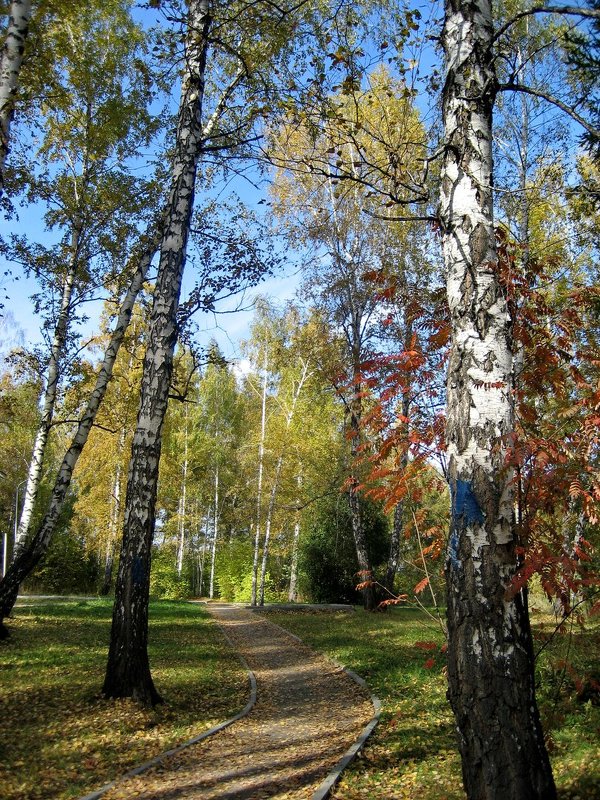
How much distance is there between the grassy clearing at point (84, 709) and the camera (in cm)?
436

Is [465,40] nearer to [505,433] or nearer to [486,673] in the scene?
[505,433]

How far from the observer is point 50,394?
11086mm

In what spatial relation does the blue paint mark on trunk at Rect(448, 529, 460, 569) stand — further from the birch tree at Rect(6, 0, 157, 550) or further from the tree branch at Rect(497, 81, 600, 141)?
the birch tree at Rect(6, 0, 157, 550)

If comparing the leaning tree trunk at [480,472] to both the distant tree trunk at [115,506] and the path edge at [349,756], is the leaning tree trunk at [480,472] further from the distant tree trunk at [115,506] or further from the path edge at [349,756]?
the distant tree trunk at [115,506]

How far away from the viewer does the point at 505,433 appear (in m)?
2.70

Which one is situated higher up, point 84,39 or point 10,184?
point 84,39

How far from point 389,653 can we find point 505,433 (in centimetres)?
790

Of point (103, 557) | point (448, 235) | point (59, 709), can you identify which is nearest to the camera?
point (448, 235)

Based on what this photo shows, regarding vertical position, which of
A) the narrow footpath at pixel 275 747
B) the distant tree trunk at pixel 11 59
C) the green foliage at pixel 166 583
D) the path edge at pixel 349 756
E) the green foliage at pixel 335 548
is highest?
the distant tree trunk at pixel 11 59

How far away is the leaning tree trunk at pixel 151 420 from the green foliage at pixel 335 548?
47.2 feet

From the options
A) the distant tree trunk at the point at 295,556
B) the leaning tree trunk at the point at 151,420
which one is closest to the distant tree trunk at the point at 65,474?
the leaning tree trunk at the point at 151,420

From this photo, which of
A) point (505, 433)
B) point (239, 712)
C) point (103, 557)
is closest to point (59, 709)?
point (239, 712)

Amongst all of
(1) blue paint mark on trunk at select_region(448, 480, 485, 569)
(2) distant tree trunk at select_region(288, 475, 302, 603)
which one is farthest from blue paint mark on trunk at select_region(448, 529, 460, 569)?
(2) distant tree trunk at select_region(288, 475, 302, 603)

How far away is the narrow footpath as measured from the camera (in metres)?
4.17
